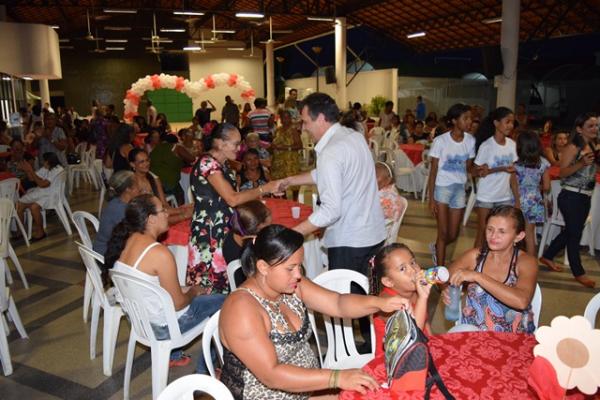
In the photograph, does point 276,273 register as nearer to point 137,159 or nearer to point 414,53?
point 137,159

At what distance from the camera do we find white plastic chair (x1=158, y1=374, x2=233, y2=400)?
1444mm

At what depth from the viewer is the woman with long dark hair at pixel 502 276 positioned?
2.29 m

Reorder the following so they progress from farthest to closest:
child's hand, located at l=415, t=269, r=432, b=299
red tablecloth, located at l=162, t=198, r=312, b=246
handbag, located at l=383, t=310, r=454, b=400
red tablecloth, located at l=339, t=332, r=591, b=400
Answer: red tablecloth, located at l=162, t=198, r=312, b=246 < child's hand, located at l=415, t=269, r=432, b=299 < red tablecloth, located at l=339, t=332, r=591, b=400 < handbag, located at l=383, t=310, r=454, b=400

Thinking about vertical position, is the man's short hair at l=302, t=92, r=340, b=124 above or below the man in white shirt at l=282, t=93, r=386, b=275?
above

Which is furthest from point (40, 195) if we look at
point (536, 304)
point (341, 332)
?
point (536, 304)

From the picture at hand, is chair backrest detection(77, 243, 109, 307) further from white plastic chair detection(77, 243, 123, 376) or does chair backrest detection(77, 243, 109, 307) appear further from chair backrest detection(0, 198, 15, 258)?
chair backrest detection(0, 198, 15, 258)

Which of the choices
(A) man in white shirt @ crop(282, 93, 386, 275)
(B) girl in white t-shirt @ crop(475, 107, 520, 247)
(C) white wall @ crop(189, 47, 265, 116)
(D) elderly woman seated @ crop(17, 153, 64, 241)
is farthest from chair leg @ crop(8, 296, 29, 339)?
(C) white wall @ crop(189, 47, 265, 116)

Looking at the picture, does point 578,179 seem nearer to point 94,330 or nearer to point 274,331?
point 274,331

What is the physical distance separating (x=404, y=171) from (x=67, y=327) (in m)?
5.57

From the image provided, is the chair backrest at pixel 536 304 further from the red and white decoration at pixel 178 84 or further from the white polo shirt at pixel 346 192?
the red and white decoration at pixel 178 84

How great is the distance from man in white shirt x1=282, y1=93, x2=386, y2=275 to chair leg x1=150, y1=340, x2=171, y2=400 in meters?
0.94

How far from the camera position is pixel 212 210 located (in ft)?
10.4

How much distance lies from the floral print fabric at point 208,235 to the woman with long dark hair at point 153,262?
0.20m

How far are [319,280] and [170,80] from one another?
663 inches
